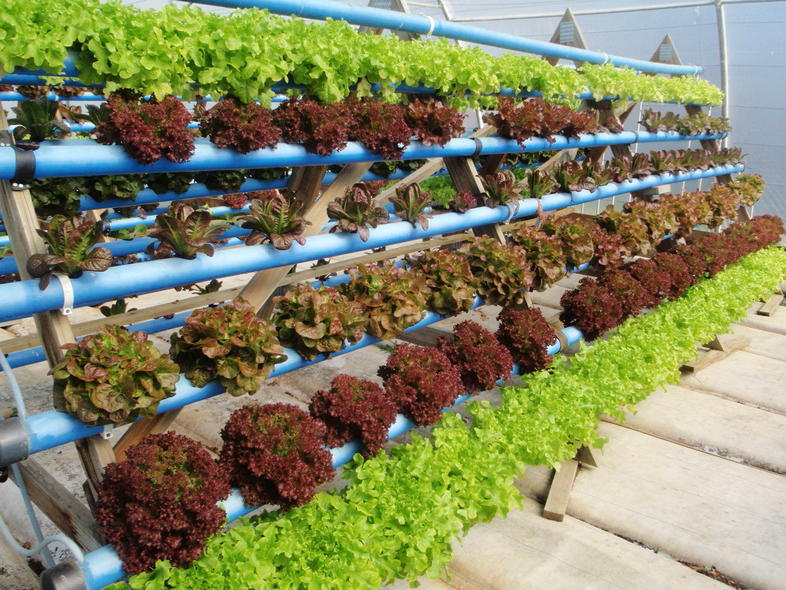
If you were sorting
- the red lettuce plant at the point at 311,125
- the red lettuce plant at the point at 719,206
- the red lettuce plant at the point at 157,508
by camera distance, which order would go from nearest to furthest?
the red lettuce plant at the point at 157,508
the red lettuce plant at the point at 311,125
the red lettuce plant at the point at 719,206

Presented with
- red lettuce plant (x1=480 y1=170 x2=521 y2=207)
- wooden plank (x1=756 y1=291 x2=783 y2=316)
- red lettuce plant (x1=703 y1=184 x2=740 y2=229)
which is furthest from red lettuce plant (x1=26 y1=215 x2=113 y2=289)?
wooden plank (x1=756 y1=291 x2=783 y2=316)

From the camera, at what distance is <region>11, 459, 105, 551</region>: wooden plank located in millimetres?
2154

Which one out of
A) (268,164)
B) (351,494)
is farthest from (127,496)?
(268,164)

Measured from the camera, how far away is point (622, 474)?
3.29 metres

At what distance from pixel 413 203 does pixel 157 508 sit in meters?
1.90

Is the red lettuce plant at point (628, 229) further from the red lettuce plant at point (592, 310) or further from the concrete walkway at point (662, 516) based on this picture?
the concrete walkway at point (662, 516)

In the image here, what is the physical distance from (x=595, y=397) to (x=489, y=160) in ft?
6.14

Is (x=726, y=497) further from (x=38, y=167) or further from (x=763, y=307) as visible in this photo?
(x=763, y=307)

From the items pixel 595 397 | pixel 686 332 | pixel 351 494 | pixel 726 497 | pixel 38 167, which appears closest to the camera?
pixel 38 167

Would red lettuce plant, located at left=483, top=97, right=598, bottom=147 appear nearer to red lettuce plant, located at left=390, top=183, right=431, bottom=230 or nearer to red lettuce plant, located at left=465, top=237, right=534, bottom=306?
red lettuce plant, located at left=465, top=237, right=534, bottom=306

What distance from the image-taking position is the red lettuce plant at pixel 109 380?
1994 millimetres

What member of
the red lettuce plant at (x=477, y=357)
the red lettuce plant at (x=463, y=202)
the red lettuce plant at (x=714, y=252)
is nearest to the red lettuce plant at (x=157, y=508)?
the red lettuce plant at (x=477, y=357)

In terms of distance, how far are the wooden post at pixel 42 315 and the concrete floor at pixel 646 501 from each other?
1.41 ft

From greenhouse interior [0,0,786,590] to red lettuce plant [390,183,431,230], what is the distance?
0.01 m
